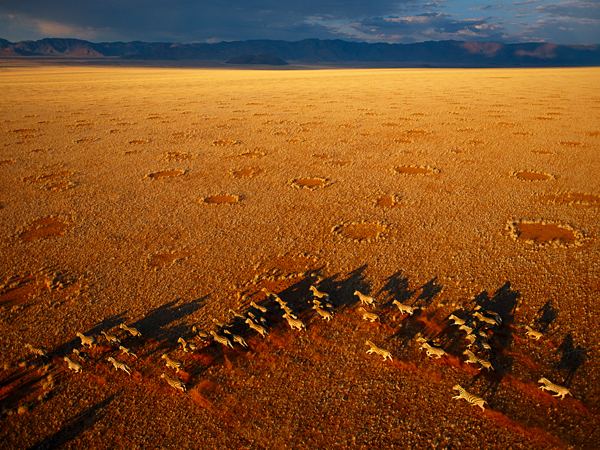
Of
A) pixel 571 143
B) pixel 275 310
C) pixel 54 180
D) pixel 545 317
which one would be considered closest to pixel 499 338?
pixel 545 317

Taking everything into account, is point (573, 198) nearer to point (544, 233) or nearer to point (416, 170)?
point (544, 233)

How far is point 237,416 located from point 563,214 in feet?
38.9

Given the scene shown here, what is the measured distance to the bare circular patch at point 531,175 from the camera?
50.4 feet

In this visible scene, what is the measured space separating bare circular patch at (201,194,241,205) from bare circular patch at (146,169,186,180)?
371 centimetres

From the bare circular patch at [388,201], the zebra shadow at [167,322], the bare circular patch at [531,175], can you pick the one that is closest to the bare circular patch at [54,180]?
the zebra shadow at [167,322]

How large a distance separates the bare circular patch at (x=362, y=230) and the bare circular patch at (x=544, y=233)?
3713 mm

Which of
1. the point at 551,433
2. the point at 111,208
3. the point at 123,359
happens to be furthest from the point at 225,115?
the point at 551,433

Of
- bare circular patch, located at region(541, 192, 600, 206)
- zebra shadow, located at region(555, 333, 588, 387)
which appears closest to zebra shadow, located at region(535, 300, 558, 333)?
zebra shadow, located at region(555, 333, 588, 387)

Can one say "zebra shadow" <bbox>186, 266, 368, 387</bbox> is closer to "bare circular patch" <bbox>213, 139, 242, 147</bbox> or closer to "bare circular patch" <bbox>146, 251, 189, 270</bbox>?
"bare circular patch" <bbox>146, 251, 189, 270</bbox>

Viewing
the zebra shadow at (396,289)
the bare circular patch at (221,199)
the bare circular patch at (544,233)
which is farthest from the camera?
the bare circular patch at (221,199)

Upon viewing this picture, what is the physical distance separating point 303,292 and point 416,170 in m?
10.6

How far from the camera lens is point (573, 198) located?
13344 millimetres

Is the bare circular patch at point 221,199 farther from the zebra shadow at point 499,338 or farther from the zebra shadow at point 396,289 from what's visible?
the zebra shadow at point 499,338

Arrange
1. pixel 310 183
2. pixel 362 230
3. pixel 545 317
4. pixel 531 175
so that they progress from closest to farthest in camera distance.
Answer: pixel 545 317 < pixel 362 230 < pixel 310 183 < pixel 531 175
